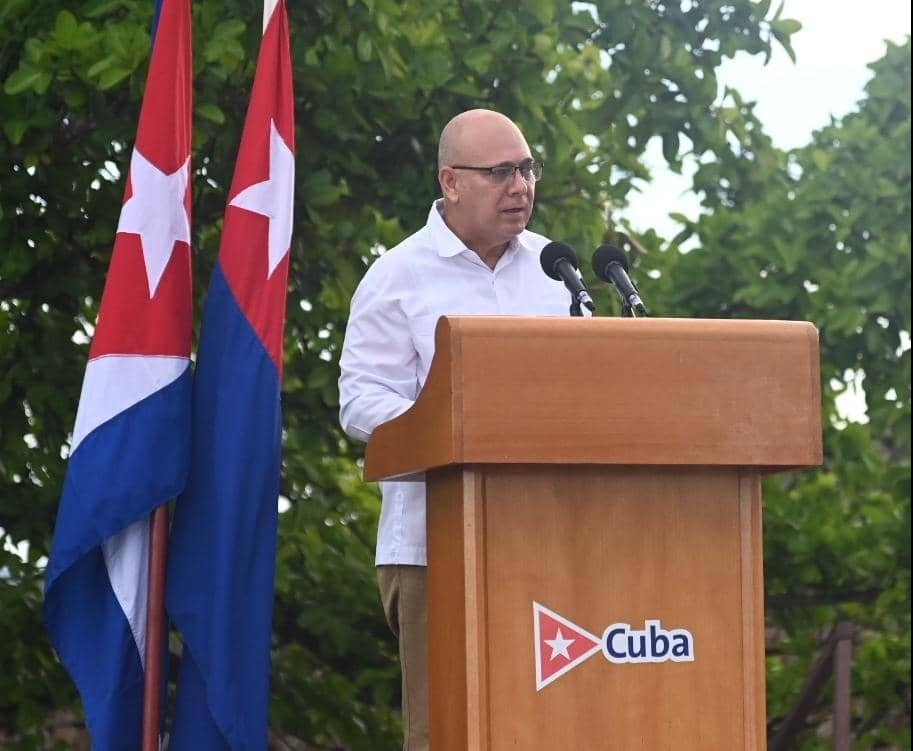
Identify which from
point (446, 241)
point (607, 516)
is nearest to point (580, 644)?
point (607, 516)

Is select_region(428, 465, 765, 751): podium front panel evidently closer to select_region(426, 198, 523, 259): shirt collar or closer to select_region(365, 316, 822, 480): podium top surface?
select_region(365, 316, 822, 480): podium top surface

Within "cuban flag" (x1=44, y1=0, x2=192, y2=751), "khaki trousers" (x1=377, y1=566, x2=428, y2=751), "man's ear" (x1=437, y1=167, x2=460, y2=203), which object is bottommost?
"khaki trousers" (x1=377, y1=566, x2=428, y2=751)

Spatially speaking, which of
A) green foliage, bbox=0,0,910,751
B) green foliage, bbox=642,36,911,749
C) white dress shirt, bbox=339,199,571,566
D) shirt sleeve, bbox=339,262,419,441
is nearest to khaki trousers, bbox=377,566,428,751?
white dress shirt, bbox=339,199,571,566

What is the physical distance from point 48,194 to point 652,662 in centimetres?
289

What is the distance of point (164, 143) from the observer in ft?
12.8

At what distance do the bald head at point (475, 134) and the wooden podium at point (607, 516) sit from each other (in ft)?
2.43

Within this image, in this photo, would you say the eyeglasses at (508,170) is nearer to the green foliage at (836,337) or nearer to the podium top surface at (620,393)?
the podium top surface at (620,393)

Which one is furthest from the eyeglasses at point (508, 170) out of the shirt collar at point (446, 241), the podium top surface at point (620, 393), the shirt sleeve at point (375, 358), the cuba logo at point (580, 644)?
the cuba logo at point (580, 644)

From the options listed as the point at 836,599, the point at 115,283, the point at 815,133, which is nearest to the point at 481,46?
the point at 115,283

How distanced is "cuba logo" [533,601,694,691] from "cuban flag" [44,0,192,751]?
1.18 m

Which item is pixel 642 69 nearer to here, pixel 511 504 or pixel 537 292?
pixel 537 292

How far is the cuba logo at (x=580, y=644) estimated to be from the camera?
288 cm

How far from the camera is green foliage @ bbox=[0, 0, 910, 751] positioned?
16.2 ft

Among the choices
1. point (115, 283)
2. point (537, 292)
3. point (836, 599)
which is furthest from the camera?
point (836, 599)
